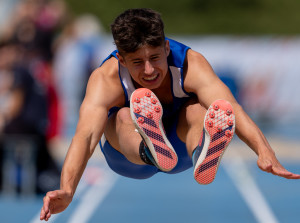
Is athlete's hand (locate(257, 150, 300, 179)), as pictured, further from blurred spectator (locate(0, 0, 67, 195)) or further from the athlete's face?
blurred spectator (locate(0, 0, 67, 195))

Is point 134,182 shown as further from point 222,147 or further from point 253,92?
point 222,147

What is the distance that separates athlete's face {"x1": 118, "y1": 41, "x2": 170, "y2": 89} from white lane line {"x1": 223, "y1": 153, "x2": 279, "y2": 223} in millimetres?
3776

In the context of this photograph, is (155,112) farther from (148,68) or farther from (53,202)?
(53,202)

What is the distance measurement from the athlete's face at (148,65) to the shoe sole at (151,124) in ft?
0.64

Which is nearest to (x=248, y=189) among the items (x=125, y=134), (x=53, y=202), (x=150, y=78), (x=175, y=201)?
(x=175, y=201)

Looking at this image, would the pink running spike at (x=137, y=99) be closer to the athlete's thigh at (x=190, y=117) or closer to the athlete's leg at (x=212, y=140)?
the athlete's leg at (x=212, y=140)

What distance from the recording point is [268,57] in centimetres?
1477

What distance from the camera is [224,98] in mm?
4273

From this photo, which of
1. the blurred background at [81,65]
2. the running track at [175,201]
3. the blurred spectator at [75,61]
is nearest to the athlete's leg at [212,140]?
the running track at [175,201]

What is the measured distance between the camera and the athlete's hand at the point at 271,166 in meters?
3.68

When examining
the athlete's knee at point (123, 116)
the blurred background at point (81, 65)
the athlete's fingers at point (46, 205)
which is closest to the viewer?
the athlete's fingers at point (46, 205)

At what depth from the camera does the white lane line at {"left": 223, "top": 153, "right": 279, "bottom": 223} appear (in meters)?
7.91

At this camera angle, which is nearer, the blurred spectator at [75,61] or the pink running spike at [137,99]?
the pink running spike at [137,99]

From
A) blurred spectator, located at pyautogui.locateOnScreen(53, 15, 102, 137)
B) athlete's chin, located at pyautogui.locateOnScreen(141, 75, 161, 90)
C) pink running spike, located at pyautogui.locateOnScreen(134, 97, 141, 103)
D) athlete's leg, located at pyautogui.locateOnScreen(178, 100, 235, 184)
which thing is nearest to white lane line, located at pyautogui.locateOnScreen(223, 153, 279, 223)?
athlete's leg, located at pyautogui.locateOnScreen(178, 100, 235, 184)
